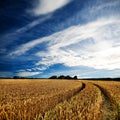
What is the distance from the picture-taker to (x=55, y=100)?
49.9 feet

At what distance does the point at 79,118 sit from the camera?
8484mm

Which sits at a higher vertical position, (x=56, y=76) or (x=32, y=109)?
(x=56, y=76)

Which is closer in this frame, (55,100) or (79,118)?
(79,118)

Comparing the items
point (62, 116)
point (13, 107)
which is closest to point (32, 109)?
point (13, 107)

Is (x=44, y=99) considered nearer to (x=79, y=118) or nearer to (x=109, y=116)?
(x=109, y=116)

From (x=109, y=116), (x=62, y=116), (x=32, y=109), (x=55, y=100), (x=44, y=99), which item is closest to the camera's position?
(x=62, y=116)

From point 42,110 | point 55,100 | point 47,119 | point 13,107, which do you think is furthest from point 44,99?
point 47,119

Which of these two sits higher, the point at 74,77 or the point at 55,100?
the point at 74,77

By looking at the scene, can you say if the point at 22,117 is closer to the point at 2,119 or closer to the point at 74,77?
the point at 2,119

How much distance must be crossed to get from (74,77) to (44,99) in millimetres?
137472

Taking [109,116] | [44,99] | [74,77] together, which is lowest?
[109,116]

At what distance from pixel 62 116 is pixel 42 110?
9.89 ft

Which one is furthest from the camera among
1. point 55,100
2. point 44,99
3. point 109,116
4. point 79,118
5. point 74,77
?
point 74,77

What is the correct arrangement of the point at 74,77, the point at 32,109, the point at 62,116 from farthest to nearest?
the point at 74,77
the point at 32,109
the point at 62,116
